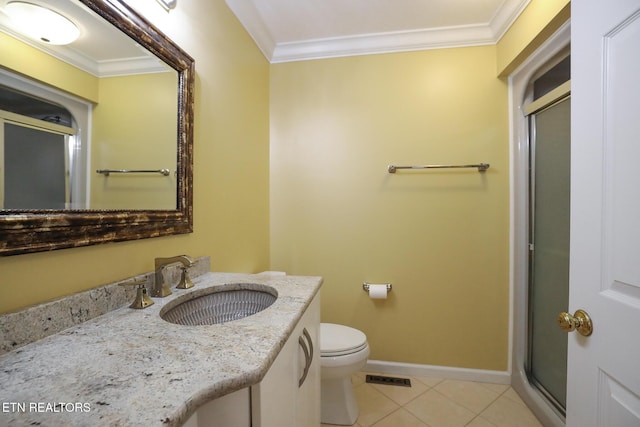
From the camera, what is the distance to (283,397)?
680mm

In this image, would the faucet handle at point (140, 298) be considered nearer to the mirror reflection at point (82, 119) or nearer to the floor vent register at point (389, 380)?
the mirror reflection at point (82, 119)

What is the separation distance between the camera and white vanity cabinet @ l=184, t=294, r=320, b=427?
513 millimetres

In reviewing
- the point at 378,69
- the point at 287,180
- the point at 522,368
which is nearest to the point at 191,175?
the point at 287,180

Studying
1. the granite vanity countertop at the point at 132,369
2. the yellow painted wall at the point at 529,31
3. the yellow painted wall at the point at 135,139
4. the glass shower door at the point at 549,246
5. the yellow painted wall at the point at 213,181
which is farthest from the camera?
the glass shower door at the point at 549,246

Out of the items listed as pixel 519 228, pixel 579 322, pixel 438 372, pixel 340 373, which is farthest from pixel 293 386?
pixel 519 228

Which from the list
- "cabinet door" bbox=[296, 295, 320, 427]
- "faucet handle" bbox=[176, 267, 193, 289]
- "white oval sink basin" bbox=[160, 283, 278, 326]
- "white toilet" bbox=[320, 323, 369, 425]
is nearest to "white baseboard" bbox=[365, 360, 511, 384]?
"white toilet" bbox=[320, 323, 369, 425]

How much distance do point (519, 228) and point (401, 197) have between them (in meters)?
0.77

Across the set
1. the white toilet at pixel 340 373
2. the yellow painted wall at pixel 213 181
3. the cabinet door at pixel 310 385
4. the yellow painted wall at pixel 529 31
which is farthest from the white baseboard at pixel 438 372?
the yellow painted wall at pixel 529 31

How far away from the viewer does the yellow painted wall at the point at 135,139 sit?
2.54ft

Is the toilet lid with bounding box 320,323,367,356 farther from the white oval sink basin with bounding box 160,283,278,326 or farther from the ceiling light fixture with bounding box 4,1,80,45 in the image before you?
the ceiling light fixture with bounding box 4,1,80,45

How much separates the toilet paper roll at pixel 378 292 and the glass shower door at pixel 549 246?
2.99 feet

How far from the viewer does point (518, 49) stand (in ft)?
4.91

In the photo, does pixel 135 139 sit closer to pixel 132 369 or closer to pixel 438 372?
pixel 132 369

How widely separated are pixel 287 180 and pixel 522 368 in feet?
6.69
